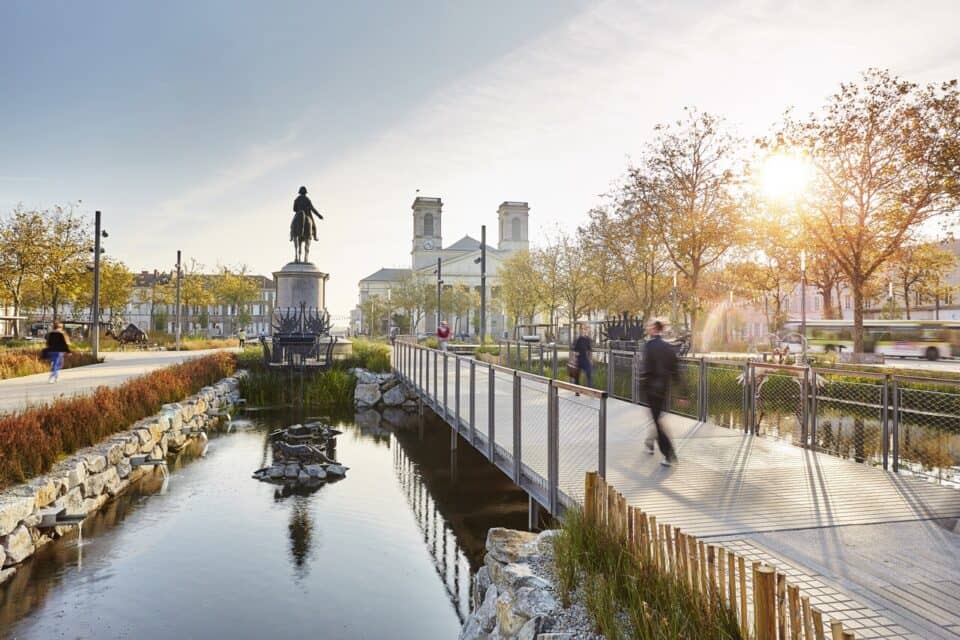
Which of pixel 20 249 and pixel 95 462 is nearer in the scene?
pixel 95 462

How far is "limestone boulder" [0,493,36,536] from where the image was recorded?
6.44m

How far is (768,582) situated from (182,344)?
1424 inches

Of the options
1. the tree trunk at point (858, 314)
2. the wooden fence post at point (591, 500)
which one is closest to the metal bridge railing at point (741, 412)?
the wooden fence post at point (591, 500)

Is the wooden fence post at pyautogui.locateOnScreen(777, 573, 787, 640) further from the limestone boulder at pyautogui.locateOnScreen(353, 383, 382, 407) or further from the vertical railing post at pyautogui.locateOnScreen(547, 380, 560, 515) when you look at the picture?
the limestone boulder at pyautogui.locateOnScreen(353, 383, 382, 407)

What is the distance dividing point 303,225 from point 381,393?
8.13 metres

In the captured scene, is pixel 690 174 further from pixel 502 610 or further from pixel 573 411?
pixel 502 610

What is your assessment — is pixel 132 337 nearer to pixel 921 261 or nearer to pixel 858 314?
pixel 858 314

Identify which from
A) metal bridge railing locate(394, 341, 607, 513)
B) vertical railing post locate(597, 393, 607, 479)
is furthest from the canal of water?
vertical railing post locate(597, 393, 607, 479)

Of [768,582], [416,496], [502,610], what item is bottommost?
[416,496]

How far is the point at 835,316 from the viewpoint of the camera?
43469 mm

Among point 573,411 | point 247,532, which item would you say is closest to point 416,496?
point 247,532

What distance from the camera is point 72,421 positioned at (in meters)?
9.69

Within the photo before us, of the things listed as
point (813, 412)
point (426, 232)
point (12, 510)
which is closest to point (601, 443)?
point (813, 412)

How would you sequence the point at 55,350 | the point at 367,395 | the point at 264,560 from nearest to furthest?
the point at 264,560
the point at 55,350
the point at 367,395
